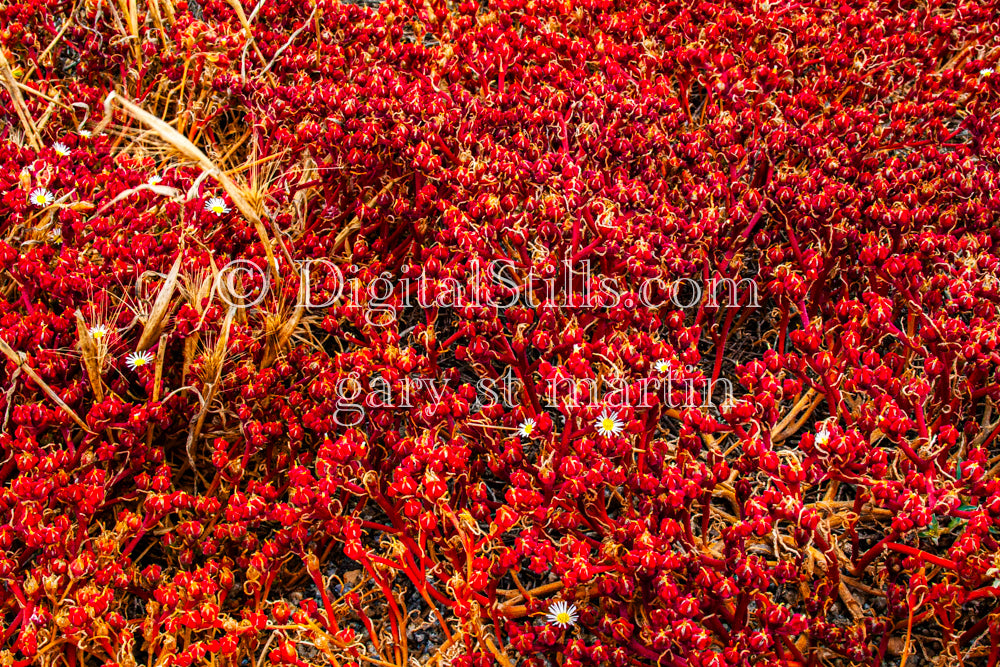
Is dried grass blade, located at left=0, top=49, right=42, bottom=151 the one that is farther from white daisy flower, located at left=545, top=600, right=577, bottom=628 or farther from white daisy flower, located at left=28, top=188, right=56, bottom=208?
white daisy flower, located at left=545, top=600, right=577, bottom=628

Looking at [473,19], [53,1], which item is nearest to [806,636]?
[473,19]

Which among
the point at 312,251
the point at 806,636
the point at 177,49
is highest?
the point at 177,49

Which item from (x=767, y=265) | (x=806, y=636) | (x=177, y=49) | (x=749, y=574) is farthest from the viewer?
(x=177, y=49)

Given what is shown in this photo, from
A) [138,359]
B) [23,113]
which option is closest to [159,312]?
[138,359]

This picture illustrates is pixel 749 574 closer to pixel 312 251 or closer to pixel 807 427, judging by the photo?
pixel 807 427

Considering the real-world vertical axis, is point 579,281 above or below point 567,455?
above

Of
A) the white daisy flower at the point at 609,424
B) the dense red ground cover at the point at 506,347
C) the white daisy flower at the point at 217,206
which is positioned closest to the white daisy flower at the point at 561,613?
the dense red ground cover at the point at 506,347

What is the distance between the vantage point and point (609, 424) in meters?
2.12

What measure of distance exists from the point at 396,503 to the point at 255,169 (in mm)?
1262

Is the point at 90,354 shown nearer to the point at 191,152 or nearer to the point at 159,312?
the point at 159,312

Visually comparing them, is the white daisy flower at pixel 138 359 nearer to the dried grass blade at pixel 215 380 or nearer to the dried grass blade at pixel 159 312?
the dried grass blade at pixel 159 312

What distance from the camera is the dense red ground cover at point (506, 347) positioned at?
6.95 feet

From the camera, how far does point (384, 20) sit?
3332 millimetres

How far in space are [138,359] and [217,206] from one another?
56cm
